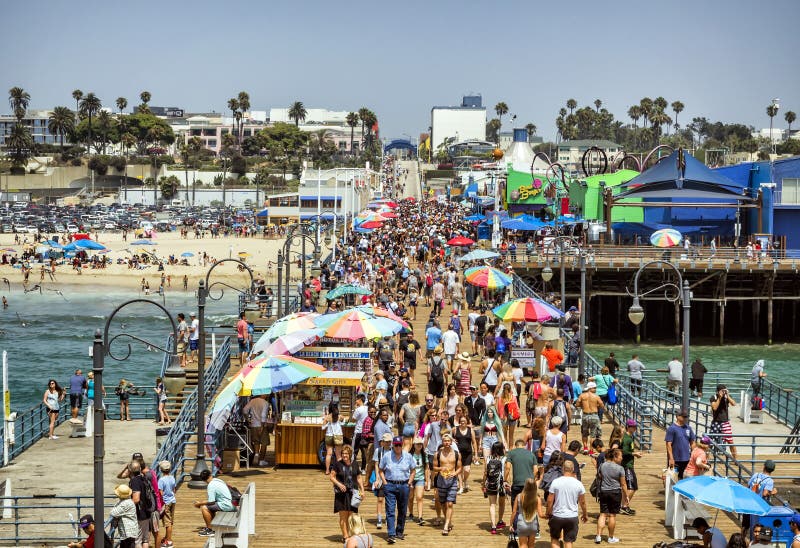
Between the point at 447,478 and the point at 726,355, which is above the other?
the point at 447,478

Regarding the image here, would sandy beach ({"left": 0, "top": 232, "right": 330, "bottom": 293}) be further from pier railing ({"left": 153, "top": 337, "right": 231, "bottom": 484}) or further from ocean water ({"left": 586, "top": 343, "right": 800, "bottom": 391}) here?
pier railing ({"left": 153, "top": 337, "right": 231, "bottom": 484})

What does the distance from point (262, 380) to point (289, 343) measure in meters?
2.81

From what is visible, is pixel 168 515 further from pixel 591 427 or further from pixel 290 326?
pixel 290 326

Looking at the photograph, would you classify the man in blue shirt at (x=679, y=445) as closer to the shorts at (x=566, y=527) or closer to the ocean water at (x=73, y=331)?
the shorts at (x=566, y=527)

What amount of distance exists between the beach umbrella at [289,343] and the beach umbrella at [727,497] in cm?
797

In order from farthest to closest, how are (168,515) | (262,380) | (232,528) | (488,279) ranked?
(488,279) → (262,380) → (168,515) → (232,528)

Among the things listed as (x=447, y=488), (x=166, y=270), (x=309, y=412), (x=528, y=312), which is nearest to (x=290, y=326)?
(x=309, y=412)

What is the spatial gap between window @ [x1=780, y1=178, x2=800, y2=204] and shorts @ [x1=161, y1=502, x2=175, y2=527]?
141 feet

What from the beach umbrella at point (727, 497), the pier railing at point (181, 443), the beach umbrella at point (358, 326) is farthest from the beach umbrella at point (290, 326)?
the beach umbrella at point (727, 497)

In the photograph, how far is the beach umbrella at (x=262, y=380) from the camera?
50.5 ft

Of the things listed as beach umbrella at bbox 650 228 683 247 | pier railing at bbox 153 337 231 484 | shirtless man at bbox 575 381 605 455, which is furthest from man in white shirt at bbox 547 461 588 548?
beach umbrella at bbox 650 228 683 247

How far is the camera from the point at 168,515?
12961mm

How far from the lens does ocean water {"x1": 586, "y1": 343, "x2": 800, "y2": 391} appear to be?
40844 millimetres

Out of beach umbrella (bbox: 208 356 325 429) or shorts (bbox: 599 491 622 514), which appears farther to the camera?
beach umbrella (bbox: 208 356 325 429)
